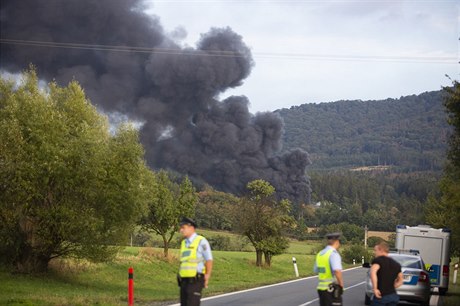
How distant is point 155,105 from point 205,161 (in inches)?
413

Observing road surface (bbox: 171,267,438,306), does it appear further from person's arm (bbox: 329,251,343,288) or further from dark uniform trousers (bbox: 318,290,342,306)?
person's arm (bbox: 329,251,343,288)

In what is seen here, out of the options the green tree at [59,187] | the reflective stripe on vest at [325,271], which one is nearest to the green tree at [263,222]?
the green tree at [59,187]

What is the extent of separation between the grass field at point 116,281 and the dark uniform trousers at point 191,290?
642 centimetres

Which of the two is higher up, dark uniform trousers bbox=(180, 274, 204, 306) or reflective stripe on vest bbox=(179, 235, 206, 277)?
reflective stripe on vest bbox=(179, 235, 206, 277)

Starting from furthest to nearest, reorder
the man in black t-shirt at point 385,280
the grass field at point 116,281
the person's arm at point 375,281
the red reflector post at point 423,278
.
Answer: the grass field at point 116,281 → the red reflector post at point 423,278 → the man in black t-shirt at point 385,280 → the person's arm at point 375,281

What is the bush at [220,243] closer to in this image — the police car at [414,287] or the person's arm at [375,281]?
the police car at [414,287]

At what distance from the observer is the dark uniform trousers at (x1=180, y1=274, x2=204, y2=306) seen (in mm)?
9758

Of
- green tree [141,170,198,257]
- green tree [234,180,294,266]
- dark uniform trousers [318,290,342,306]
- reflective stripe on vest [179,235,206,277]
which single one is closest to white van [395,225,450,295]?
green tree [141,170,198,257]

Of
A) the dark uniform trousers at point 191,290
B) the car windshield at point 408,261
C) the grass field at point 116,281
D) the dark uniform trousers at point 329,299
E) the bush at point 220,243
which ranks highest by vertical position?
the dark uniform trousers at point 191,290

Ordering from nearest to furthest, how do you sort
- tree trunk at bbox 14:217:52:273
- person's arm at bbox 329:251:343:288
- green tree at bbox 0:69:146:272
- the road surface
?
person's arm at bbox 329:251:343:288 < the road surface < green tree at bbox 0:69:146:272 < tree trunk at bbox 14:217:52:273

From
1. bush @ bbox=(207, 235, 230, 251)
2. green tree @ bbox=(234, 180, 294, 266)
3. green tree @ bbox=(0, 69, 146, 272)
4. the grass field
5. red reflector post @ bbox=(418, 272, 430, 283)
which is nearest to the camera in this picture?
red reflector post @ bbox=(418, 272, 430, 283)

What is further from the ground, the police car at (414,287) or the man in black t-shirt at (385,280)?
the man in black t-shirt at (385,280)

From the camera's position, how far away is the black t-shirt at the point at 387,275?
10.9 m

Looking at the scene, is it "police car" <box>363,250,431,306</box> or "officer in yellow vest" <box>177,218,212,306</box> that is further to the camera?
"police car" <box>363,250,431,306</box>
